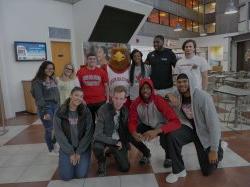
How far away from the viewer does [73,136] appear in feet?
9.36

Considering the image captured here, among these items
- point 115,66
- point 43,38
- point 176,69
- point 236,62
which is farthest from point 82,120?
point 236,62

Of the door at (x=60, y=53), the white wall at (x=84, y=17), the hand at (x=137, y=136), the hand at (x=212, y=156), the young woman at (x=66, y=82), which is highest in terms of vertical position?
the white wall at (x=84, y=17)

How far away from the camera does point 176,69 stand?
346cm

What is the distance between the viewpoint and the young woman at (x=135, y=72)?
338cm

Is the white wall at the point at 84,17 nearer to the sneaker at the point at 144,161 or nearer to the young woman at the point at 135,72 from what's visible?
the young woman at the point at 135,72

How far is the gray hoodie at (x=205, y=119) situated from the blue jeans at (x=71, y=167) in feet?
4.38

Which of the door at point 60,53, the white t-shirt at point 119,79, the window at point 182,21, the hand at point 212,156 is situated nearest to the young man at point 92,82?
the white t-shirt at point 119,79

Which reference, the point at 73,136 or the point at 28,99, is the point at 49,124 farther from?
the point at 28,99

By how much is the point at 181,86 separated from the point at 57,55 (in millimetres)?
5958

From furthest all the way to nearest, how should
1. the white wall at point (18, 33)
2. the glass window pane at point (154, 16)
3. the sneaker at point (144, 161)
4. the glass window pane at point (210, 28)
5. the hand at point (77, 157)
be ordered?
the glass window pane at point (210, 28) → the glass window pane at point (154, 16) → the white wall at point (18, 33) → the sneaker at point (144, 161) → the hand at point (77, 157)

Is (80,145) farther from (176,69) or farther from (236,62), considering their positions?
(236,62)

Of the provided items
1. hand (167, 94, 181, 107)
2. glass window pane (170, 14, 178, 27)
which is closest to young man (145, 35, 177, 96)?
hand (167, 94, 181, 107)

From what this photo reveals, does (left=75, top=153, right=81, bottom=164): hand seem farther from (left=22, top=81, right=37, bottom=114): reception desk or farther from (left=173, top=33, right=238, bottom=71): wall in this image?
(left=173, top=33, right=238, bottom=71): wall

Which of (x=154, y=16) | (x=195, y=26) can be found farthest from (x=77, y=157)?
(x=195, y=26)
